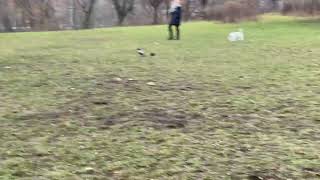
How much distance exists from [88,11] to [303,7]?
21775mm

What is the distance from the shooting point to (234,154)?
4.66m

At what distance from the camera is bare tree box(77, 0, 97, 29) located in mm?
45938

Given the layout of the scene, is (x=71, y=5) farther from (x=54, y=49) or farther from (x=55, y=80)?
(x=55, y=80)

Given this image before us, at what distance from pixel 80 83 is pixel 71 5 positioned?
42.4 m

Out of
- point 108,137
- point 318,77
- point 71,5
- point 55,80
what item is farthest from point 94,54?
point 71,5

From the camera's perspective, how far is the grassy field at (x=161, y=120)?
438cm

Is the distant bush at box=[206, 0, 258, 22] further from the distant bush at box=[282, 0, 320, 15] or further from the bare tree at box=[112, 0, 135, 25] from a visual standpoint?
the bare tree at box=[112, 0, 135, 25]

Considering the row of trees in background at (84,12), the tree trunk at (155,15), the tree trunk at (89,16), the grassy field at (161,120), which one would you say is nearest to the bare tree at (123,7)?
the row of trees in background at (84,12)

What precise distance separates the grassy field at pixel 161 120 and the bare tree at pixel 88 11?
3462 cm

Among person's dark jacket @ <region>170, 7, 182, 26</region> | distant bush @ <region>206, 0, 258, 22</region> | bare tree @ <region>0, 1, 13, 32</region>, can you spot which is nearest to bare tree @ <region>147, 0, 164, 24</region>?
bare tree @ <region>0, 1, 13, 32</region>

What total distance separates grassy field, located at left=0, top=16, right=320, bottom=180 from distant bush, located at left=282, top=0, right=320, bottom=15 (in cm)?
1727

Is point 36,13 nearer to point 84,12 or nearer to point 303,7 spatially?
point 84,12

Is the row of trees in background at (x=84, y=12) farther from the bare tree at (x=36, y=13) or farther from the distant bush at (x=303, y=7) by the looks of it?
the distant bush at (x=303, y=7)

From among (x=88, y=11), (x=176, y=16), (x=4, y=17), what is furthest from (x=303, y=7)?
(x=4, y=17)
